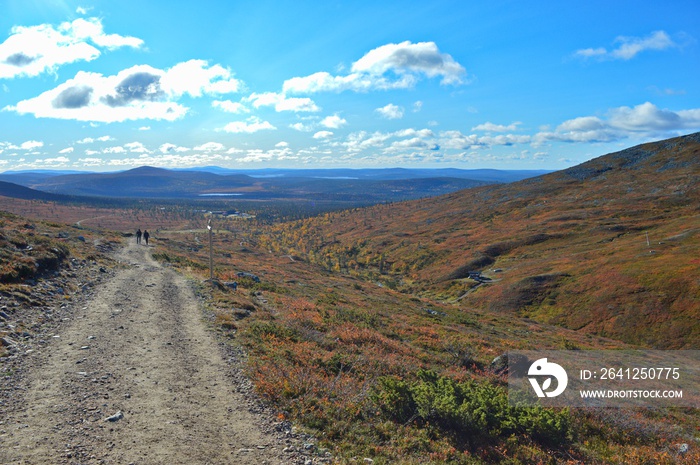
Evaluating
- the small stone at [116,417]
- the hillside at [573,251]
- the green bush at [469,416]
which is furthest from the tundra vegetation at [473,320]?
the small stone at [116,417]

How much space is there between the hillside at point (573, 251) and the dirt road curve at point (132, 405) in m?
57.9

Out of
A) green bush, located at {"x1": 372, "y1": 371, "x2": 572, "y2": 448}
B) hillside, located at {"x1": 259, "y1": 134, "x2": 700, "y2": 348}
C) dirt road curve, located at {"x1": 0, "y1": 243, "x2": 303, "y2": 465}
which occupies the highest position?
dirt road curve, located at {"x1": 0, "y1": 243, "x2": 303, "y2": 465}

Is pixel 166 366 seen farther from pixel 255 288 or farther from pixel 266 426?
pixel 255 288

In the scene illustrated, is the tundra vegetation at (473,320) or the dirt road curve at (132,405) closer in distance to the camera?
the dirt road curve at (132,405)

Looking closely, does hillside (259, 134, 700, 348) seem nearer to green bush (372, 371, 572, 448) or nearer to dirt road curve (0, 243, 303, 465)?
green bush (372, 371, 572, 448)

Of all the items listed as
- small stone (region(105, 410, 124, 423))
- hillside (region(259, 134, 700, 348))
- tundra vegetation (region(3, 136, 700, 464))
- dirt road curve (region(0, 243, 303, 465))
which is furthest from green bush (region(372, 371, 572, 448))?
hillside (region(259, 134, 700, 348))

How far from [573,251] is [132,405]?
10536cm

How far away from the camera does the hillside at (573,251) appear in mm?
56844

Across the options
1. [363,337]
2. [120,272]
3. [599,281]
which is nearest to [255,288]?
[120,272]

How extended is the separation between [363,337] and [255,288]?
15342mm

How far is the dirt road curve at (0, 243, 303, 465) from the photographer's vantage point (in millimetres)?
8258

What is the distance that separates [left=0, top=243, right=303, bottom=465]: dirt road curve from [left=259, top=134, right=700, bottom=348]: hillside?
190ft

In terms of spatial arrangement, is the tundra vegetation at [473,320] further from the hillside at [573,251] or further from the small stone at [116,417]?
the small stone at [116,417]

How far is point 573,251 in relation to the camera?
9450 centimetres
